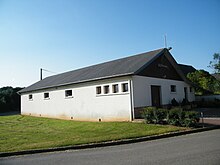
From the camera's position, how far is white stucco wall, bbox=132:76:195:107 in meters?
15.8

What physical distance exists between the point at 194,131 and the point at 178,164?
20.3ft

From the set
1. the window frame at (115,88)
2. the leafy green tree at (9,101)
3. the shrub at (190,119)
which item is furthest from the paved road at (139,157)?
the leafy green tree at (9,101)

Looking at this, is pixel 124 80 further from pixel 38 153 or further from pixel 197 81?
pixel 197 81

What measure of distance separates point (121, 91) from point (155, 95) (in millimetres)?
3515

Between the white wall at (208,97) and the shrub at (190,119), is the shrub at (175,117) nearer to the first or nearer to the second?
the shrub at (190,119)

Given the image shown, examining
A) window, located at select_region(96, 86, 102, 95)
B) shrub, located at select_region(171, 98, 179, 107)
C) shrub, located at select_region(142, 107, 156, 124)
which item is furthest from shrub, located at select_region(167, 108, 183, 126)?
shrub, located at select_region(171, 98, 179, 107)

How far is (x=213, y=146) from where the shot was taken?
762cm

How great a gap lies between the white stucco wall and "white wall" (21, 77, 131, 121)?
66cm

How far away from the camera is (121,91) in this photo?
1611 centimetres

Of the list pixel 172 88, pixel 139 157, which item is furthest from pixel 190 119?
pixel 172 88

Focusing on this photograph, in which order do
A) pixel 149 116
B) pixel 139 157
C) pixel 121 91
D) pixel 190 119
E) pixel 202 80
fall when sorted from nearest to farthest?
1. pixel 139 157
2. pixel 190 119
3. pixel 149 116
4. pixel 121 91
5. pixel 202 80

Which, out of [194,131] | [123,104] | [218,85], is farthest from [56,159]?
[218,85]

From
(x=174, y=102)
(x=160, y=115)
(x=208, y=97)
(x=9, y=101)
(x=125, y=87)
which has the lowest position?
(x=160, y=115)

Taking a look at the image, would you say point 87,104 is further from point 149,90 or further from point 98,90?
point 149,90
